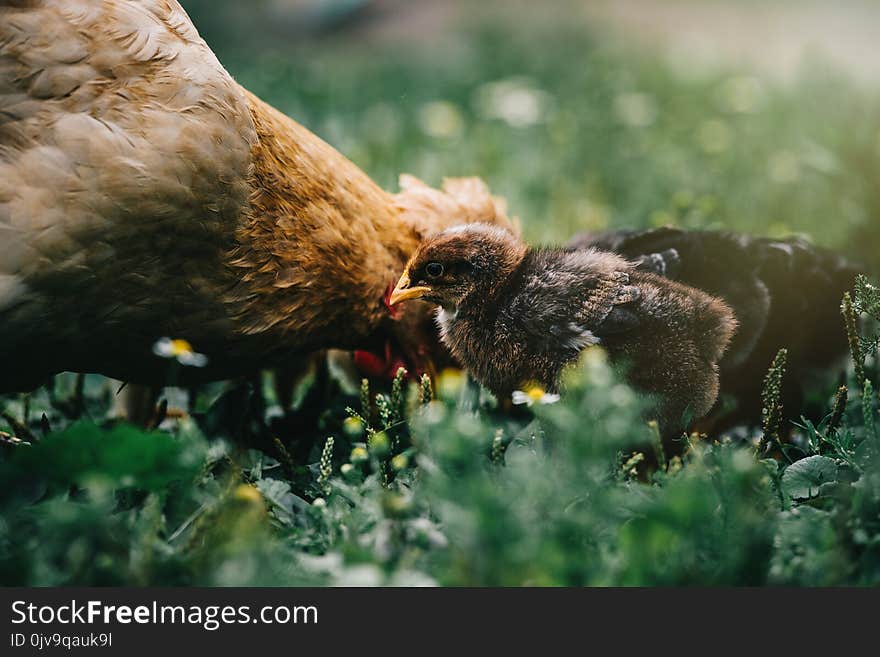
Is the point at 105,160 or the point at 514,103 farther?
the point at 514,103

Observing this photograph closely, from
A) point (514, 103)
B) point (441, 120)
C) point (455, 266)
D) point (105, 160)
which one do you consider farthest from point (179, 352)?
point (514, 103)

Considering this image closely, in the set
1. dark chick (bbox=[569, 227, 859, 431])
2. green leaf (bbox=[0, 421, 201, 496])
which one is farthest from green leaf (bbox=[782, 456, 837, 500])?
green leaf (bbox=[0, 421, 201, 496])

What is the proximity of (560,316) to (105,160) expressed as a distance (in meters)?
1.00

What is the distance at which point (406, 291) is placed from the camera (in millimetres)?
2189

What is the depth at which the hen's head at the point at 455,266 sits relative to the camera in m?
2.16

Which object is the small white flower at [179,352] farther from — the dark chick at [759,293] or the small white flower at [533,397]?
the dark chick at [759,293]

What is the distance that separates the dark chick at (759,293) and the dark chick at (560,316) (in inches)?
8.0

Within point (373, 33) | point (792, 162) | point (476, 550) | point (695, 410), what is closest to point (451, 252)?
point (695, 410)

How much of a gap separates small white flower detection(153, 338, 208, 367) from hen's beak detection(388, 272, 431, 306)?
46 centimetres

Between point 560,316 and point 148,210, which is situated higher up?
point 148,210

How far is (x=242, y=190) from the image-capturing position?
1995 millimetres

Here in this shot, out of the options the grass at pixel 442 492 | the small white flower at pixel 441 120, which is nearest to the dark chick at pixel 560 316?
the grass at pixel 442 492

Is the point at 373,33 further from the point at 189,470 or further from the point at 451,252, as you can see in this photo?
the point at 189,470

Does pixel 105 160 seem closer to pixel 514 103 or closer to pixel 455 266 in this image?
pixel 455 266
